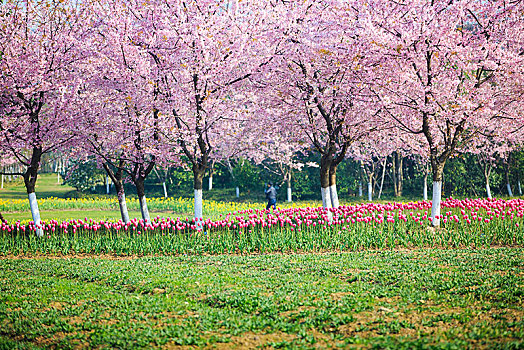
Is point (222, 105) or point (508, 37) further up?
point (508, 37)

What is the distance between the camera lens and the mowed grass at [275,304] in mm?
4766

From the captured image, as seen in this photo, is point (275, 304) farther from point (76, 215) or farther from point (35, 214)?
point (76, 215)

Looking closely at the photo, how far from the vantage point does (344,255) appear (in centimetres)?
969

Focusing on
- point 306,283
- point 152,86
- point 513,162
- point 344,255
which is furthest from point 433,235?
point 513,162

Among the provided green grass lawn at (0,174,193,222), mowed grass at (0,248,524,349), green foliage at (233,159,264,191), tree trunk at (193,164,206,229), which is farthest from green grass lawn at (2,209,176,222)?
mowed grass at (0,248,524,349)

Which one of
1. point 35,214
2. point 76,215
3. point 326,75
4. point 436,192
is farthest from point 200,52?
point 76,215

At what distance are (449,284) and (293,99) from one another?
26.8 ft

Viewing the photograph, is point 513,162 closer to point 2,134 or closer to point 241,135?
point 241,135

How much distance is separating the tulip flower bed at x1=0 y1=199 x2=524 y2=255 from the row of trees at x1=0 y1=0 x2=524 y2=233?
35.3 inches

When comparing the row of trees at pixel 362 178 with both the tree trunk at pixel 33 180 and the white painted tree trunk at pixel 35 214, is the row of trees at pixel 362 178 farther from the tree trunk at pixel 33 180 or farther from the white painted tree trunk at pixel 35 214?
the white painted tree trunk at pixel 35 214

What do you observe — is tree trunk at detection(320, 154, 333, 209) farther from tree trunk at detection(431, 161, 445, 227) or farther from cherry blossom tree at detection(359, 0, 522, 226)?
tree trunk at detection(431, 161, 445, 227)

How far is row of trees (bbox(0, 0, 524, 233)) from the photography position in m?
11.3

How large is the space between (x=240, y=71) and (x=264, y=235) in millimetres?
4699

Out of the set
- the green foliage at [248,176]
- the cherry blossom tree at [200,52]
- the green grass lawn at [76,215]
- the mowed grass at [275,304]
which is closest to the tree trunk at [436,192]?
the mowed grass at [275,304]
